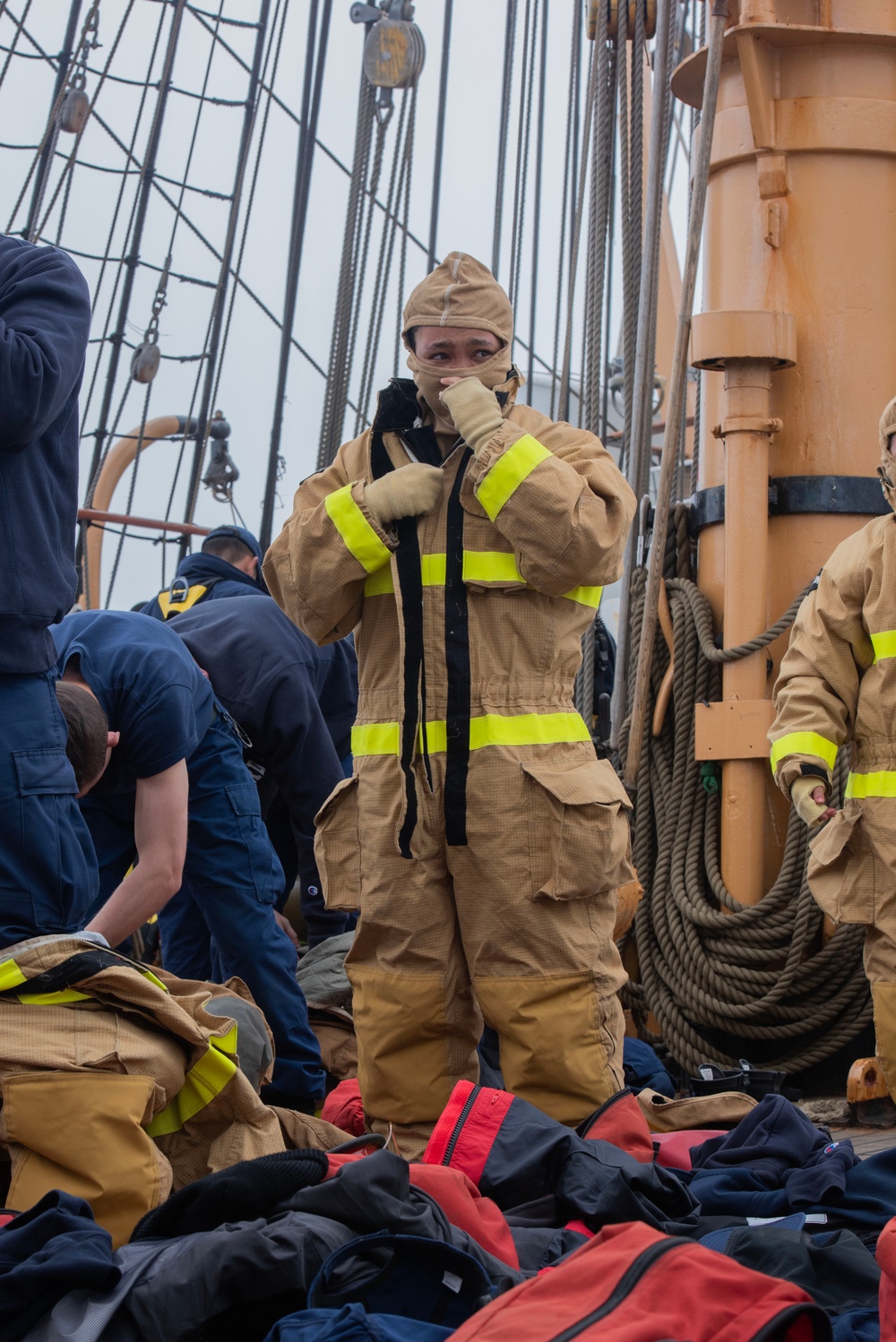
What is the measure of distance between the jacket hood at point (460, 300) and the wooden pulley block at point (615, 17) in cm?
247

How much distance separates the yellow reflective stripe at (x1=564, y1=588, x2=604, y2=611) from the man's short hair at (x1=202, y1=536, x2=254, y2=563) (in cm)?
186

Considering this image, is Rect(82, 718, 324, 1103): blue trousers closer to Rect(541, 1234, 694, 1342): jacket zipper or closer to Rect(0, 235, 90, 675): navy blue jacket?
Rect(0, 235, 90, 675): navy blue jacket

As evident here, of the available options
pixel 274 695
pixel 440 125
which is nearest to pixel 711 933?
pixel 274 695

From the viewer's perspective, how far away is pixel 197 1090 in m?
2.16

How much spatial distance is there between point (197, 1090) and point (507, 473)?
3.96 feet

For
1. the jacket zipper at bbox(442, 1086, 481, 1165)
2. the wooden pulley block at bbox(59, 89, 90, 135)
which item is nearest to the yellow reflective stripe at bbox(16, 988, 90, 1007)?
the jacket zipper at bbox(442, 1086, 481, 1165)

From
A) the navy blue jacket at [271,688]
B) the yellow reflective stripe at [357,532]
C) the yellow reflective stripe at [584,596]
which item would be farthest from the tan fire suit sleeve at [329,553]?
the navy blue jacket at [271,688]

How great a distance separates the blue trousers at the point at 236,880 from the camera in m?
3.33

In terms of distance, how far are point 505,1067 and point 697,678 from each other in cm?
177

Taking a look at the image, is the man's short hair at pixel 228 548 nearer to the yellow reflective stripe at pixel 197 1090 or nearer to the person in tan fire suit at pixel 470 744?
the person in tan fire suit at pixel 470 744

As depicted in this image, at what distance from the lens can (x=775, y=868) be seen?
416 cm

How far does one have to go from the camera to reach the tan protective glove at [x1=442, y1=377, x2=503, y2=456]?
2760 mm

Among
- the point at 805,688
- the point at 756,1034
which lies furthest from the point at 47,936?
the point at 756,1034

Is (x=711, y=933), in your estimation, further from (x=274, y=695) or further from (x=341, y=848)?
(x=341, y=848)
